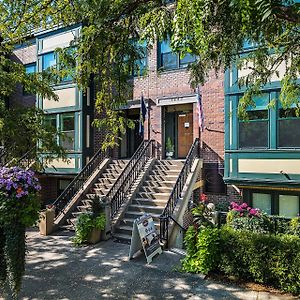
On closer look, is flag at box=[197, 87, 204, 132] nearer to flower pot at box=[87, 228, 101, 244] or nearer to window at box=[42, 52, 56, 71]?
flower pot at box=[87, 228, 101, 244]

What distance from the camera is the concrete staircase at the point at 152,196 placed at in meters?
9.49

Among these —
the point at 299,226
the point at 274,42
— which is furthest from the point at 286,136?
the point at 274,42

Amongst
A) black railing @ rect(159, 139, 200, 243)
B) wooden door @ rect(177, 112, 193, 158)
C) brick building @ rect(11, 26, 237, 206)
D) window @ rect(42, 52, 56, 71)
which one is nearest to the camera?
black railing @ rect(159, 139, 200, 243)

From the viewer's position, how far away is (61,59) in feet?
18.7

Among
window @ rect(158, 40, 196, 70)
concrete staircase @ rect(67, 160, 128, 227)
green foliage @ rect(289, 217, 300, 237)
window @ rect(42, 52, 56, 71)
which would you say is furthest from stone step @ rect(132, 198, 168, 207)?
window @ rect(42, 52, 56, 71)

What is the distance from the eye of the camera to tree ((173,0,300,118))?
3061 mm

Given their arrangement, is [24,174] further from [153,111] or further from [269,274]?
[153,111]

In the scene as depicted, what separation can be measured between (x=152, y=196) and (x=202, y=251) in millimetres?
4202

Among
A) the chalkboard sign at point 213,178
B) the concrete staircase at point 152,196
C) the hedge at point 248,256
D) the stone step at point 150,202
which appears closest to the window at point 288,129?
the chalkboard sign at point 213,178

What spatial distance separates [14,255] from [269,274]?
475 cm

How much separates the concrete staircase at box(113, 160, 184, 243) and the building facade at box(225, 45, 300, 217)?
232 cm

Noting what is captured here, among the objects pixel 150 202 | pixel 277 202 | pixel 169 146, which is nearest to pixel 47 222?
pixel 150 202

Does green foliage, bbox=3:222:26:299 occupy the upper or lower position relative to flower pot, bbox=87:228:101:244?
upper

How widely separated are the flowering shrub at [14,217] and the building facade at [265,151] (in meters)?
5.97
